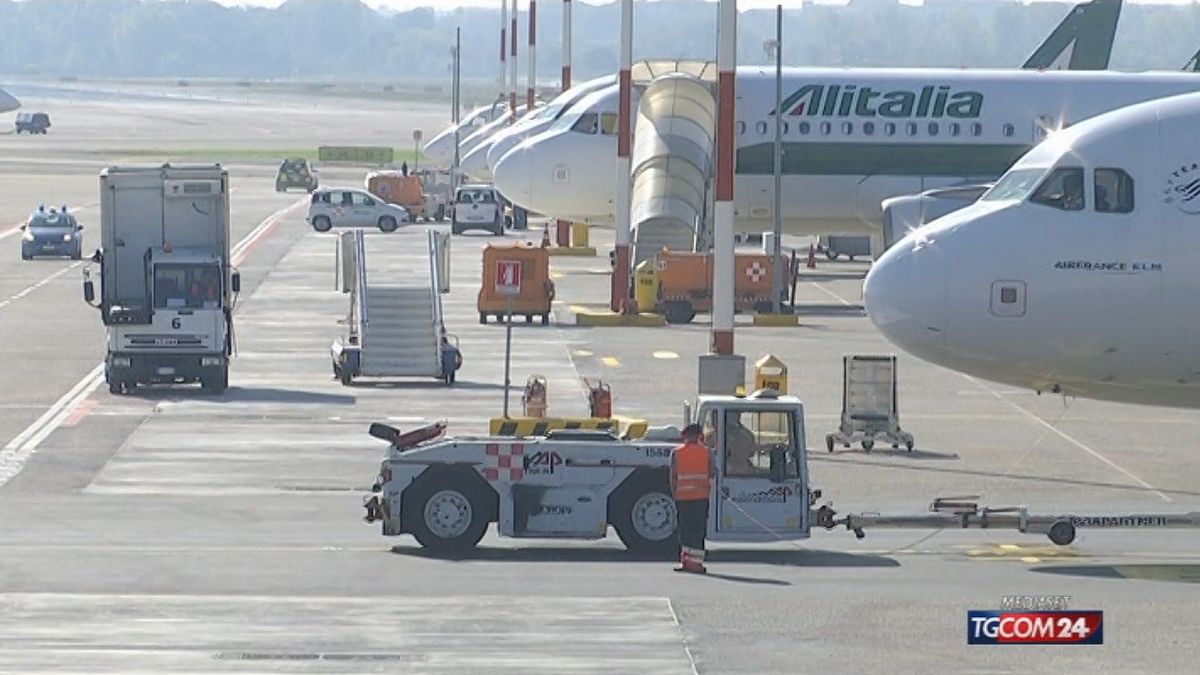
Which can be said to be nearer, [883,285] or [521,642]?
[521,642]

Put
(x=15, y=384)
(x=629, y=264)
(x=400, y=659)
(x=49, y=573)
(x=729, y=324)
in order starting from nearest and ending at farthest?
(x=400, y=659), (x=49, y=573), (x=729, y=324), (x=15, y=384), (x=629, y=264)

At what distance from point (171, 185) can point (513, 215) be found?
174ft

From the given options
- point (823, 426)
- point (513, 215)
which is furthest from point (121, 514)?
point (513, 215)

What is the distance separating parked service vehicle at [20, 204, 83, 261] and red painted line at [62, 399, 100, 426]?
34092 mm

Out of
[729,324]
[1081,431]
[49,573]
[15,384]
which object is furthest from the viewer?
[15,384]

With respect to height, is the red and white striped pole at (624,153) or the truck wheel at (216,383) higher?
the red and white striped pole at (624,153)

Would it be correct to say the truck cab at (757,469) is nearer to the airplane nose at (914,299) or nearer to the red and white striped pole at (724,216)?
the airplane nose at (914,299)

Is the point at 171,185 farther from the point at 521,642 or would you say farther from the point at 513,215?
the point at 513,215

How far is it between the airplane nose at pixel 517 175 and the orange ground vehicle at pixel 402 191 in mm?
33763

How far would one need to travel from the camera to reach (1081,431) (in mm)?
39281

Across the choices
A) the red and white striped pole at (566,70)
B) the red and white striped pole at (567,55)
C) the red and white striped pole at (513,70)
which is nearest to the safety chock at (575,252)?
the red and white striped pole at (566,70)

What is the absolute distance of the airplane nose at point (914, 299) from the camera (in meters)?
25.6

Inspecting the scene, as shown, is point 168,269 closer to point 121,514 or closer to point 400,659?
point 121,514

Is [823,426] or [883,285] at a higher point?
[883,285]
